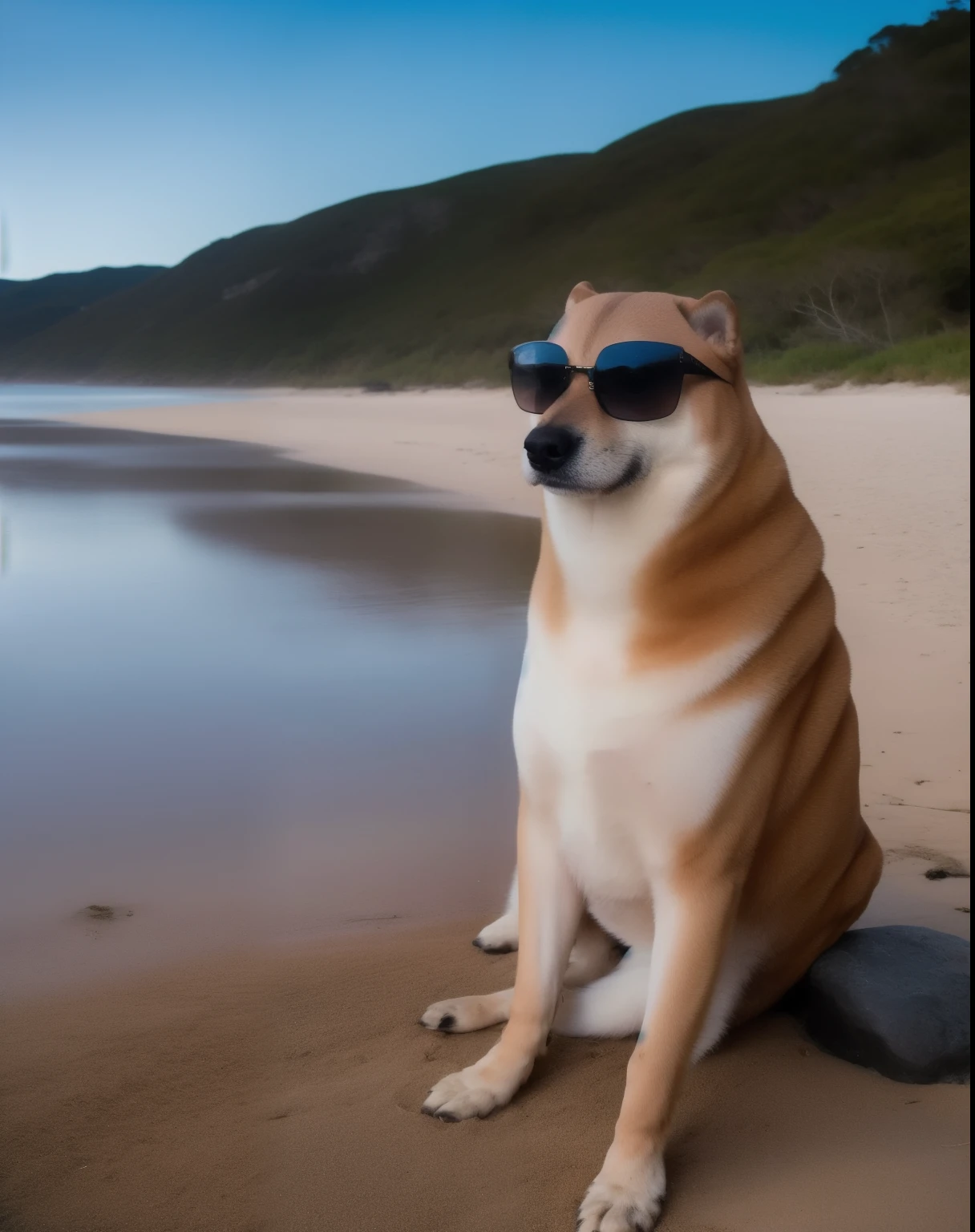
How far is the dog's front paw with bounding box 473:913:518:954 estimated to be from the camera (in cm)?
310

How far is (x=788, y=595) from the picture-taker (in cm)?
221

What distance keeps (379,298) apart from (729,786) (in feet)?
Result: 281

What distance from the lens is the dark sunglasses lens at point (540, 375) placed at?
226 centimetres

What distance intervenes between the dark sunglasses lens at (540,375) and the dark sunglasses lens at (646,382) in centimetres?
15

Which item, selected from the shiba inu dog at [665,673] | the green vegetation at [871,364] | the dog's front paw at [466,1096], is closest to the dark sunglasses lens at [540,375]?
the shiba inu dog at [665,673]

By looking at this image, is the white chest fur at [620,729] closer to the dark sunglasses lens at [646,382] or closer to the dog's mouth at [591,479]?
the dog's mouth at [591,479]

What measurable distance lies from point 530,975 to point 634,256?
5940 cm

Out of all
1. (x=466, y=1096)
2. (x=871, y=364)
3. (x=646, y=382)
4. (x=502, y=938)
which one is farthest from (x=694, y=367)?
(x=871, y=364)

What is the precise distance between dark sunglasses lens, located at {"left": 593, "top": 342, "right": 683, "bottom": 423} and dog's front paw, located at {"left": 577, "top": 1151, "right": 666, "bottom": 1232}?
128 cm

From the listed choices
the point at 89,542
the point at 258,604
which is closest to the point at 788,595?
the point at 258,604

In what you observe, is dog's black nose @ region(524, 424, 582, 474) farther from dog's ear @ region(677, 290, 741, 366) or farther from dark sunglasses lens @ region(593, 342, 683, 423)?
dog's ear @ region(677, 290, 741, 366)

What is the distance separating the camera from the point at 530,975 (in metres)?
2.40

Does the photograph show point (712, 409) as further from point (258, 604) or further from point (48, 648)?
point (258, 604)

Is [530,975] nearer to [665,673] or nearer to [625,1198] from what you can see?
[625,1198]
